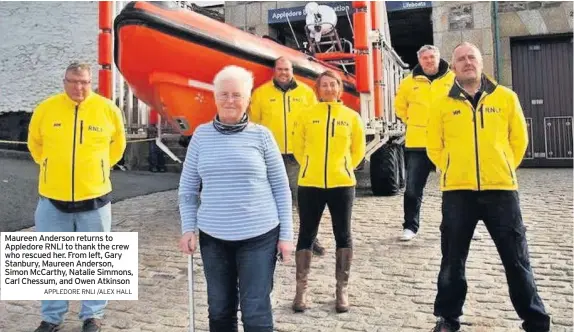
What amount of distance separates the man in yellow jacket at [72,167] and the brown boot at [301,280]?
1.09 metres

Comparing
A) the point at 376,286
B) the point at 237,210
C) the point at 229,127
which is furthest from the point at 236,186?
the point at 376,286

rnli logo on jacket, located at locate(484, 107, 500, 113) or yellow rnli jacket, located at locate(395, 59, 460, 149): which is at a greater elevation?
yellow rnli jacket, located at locate(395, 59, 460, 149)

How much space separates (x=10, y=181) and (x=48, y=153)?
17.6ft

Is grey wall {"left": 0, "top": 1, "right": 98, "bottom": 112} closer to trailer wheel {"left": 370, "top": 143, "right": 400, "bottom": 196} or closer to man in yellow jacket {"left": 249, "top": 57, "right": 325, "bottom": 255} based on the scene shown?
trailer wheel {"left": 370, "top": 143, "right": 400, "bottom": 196}

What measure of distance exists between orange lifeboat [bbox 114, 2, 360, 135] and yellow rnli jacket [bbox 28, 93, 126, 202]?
1.62 m

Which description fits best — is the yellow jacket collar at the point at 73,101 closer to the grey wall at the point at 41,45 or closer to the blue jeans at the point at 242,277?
the blue jeans at the point at 242,277

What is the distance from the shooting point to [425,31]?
14.0 meters

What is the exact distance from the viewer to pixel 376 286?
3.22m

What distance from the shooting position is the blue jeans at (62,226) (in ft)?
8.64

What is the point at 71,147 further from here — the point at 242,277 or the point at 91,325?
the point at 242,277

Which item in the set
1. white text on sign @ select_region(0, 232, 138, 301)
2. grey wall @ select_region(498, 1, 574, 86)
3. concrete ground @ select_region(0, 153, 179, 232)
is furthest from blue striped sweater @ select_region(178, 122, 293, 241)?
grey wall @ select_region(498, 1, 574, 86)

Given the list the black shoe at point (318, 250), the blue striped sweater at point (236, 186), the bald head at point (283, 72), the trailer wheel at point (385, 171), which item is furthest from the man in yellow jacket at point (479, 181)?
the trailer wheel at point (385, 171)

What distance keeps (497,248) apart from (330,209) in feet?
3.10

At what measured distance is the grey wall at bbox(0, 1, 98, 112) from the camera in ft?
46.1
